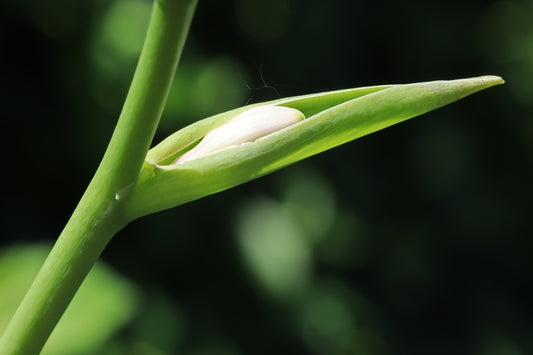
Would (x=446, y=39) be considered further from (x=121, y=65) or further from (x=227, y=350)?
(x=227, y=350)

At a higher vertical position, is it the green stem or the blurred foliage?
the green stem

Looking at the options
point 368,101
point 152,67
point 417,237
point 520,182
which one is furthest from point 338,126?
point 520,182

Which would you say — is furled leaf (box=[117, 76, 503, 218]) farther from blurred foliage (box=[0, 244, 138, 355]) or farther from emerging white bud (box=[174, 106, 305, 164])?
blurred foliage (box=[0, 244, 138, 355])

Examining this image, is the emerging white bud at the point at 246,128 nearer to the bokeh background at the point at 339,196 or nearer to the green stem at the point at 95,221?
the green stem at the point at 95,221

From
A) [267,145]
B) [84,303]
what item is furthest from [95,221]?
[84,303]

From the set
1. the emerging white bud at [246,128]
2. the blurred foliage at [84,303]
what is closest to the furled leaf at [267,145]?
the emerging white bud at [246,128]

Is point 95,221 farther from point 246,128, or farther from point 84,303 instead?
point 84,303

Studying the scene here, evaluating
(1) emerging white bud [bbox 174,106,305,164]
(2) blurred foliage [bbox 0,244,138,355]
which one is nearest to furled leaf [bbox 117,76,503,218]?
(1) emerging white bud [bbox 174,106,305,164]
